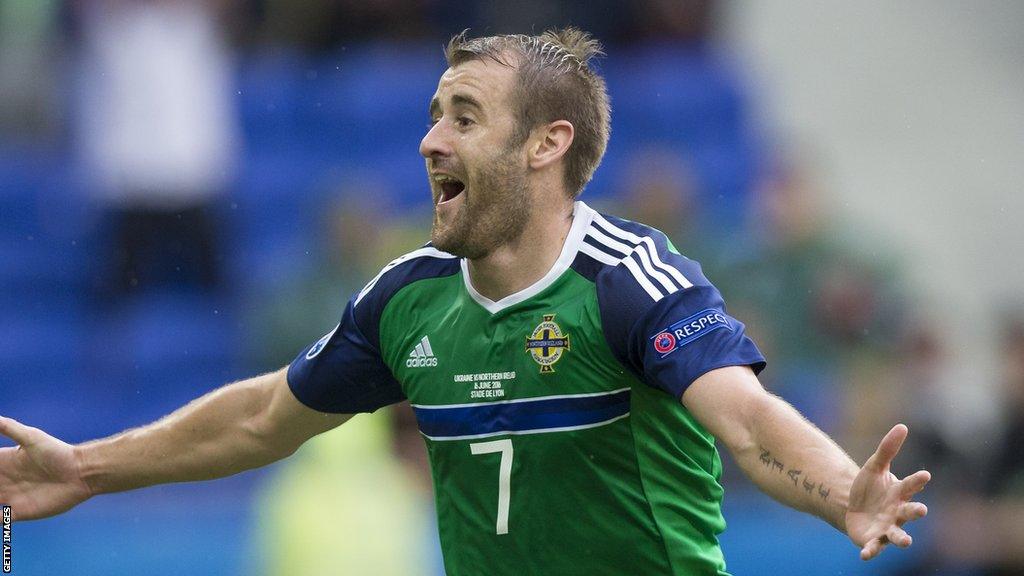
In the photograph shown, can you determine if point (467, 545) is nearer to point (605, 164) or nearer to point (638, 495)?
point (638, 495)

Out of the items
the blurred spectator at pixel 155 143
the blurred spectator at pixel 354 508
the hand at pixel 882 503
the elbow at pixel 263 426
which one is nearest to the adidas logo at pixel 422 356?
the elbow at pixel 263 426

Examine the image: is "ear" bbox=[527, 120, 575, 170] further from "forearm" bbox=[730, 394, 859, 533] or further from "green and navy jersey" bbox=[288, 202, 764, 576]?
"forearm" bbox=[730, 394, 859, 533]

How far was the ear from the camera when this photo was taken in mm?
5289

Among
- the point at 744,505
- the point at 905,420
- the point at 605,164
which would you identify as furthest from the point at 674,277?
the point at 605,164

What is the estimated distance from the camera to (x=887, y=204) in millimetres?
13656

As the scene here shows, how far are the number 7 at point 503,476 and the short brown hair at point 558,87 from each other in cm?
91

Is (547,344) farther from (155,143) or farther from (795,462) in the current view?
(155,143)

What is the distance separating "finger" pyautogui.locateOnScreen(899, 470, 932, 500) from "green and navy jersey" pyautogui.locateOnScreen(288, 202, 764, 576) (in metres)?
0.95

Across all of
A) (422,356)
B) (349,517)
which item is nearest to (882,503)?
(422,356)

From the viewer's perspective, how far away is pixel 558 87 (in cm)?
537

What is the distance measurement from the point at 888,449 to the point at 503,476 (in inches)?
59.4

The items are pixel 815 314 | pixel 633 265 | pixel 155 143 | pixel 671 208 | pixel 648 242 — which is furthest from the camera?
pixel 155 143

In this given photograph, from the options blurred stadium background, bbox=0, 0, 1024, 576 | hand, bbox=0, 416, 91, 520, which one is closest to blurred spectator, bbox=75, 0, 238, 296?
blurred stadium background, bbox=0, 0, 1024, 576

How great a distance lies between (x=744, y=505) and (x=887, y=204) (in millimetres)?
4876
